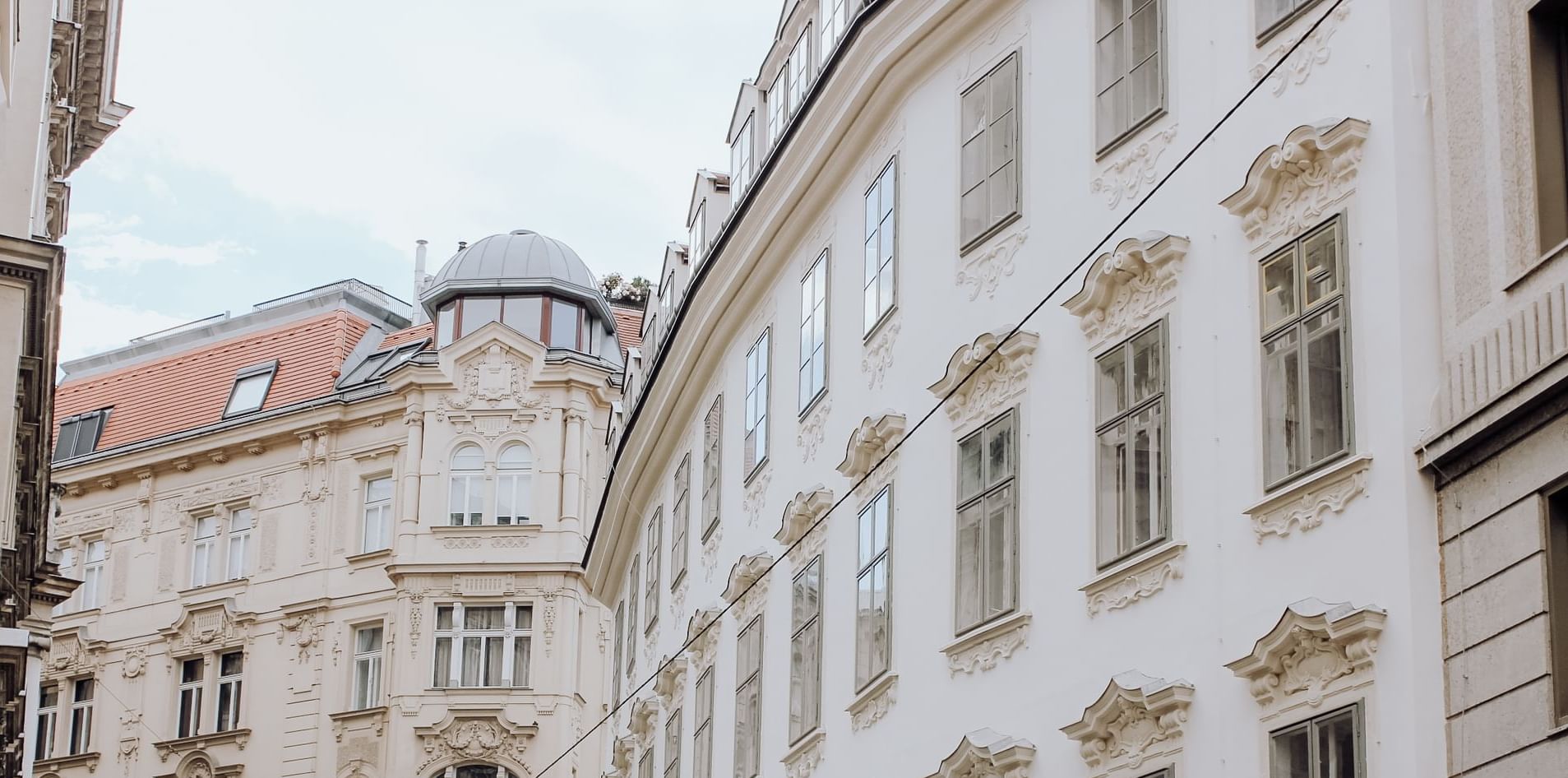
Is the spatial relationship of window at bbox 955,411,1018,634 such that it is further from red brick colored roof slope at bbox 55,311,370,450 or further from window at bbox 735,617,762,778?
red brick colored roof slope at bbox 55,311,370,450

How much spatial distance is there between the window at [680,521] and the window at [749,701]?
13.4ft

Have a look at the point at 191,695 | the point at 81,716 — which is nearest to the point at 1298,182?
the point at 191,695

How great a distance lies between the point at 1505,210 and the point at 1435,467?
1.59 m

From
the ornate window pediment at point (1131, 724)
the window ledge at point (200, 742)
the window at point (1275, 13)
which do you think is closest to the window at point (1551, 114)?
the window at point (1275, 13)

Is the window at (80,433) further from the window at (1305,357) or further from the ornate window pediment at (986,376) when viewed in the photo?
the window at (1305,357)

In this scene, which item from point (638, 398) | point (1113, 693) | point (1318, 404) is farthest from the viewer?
point (638, 398)

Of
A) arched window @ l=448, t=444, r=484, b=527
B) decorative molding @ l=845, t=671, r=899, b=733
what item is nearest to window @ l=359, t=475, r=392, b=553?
arched window @ l=448, t=444, r=484, b=527

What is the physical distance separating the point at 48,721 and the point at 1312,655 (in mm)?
41484

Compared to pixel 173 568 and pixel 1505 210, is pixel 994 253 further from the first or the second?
pixel 173 568

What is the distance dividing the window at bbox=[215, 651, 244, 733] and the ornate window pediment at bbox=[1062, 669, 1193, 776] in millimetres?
34019

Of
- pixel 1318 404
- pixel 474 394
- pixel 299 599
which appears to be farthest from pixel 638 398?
pixel 1318 404

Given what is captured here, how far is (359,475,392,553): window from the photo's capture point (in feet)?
153

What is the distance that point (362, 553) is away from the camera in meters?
46.6

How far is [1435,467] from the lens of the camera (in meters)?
13.4
